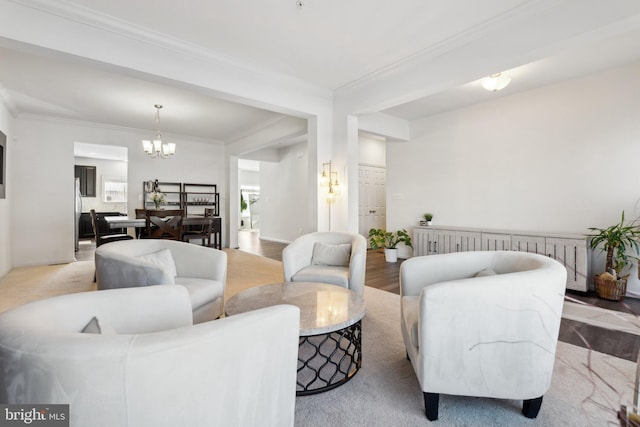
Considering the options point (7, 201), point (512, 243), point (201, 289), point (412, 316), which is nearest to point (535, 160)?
point (512, 243)

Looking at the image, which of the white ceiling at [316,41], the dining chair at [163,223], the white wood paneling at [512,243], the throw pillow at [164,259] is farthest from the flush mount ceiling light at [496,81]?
the dining chair at [163,223]

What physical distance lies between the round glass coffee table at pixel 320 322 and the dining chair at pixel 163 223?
286 centimetres

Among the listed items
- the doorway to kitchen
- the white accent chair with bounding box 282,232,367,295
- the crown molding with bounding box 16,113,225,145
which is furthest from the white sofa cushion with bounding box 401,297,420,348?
the doorway to kitchen

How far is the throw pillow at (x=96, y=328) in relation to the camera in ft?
3.52

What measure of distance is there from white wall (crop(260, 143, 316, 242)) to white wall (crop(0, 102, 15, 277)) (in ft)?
16.9

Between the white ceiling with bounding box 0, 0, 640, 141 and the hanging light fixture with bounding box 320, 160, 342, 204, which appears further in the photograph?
the hanging light fixture with bounding box 320, 160, 342, 204

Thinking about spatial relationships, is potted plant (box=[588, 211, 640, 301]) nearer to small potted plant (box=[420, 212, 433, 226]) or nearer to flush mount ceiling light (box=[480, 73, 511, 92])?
flush mount ceiling light (box=[480, 73, 511, 92])

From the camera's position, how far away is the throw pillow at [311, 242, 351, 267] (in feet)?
10.5

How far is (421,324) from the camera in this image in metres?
1.51

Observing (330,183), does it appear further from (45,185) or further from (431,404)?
(45,185)

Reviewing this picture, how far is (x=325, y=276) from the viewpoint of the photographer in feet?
9.33

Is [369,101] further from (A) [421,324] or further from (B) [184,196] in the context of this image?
(B) [184,196]

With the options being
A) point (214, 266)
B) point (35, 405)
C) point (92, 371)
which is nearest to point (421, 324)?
point (92, 371)

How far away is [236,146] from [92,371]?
22.5 feet
